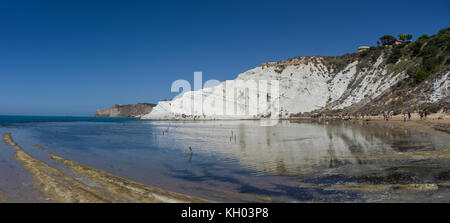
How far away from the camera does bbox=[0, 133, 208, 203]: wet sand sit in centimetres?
942

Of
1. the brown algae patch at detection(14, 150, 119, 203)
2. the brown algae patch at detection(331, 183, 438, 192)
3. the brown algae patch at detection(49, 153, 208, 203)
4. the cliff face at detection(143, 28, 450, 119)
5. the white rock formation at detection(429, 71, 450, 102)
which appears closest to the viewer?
the brown algae patch at detection(331, 183, 438, 192)

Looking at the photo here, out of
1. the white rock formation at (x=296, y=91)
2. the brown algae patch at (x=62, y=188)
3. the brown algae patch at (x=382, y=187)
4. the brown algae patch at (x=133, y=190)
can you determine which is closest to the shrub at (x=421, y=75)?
the white rock formation at (x=296, y=91)

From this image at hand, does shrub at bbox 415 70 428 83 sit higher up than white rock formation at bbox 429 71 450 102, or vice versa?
shrub at bbox 415 70 428 83

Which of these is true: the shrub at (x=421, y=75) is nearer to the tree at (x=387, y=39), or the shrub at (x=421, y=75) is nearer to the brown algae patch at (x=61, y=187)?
the tree at (x=387, y=39)

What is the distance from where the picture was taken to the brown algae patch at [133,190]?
9.29 meters

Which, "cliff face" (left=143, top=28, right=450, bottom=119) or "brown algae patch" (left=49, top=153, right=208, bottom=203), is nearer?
"brown algae patch" (left=49, top=153, right=208, bottom=203)

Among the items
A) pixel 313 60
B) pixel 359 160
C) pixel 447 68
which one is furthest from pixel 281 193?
pixel 313 60

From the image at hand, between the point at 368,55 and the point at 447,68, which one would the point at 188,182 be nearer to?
the point at 447,68

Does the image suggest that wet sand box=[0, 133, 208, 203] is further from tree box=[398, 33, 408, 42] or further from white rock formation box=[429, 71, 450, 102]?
tree box=[398, 33, 408, 42]

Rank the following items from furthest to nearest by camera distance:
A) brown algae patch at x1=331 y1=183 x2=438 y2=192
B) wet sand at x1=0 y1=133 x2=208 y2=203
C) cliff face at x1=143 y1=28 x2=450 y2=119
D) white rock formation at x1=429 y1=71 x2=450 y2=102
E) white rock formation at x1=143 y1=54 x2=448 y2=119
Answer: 1. white rock formation at x1=143 y1=54 x2=448 y2=119
2. cliff face at x1=143 y1=28 x2=450 y2=119
3. white rock formation at x1=429 y1=71 x2=450 y2=102
4. wet sand at x1=0 y1=133 x2=208 y2=203
5. brown algae patch at x1=331 y1=183 x2=438 y2=192

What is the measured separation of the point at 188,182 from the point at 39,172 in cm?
798

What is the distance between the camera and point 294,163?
15.0 metres

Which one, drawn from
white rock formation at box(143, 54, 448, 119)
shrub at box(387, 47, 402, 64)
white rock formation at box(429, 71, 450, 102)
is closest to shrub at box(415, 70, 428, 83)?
white rock formation at box(429, 71, 450, 102)

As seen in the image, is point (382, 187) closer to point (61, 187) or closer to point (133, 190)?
point (133, 190)
